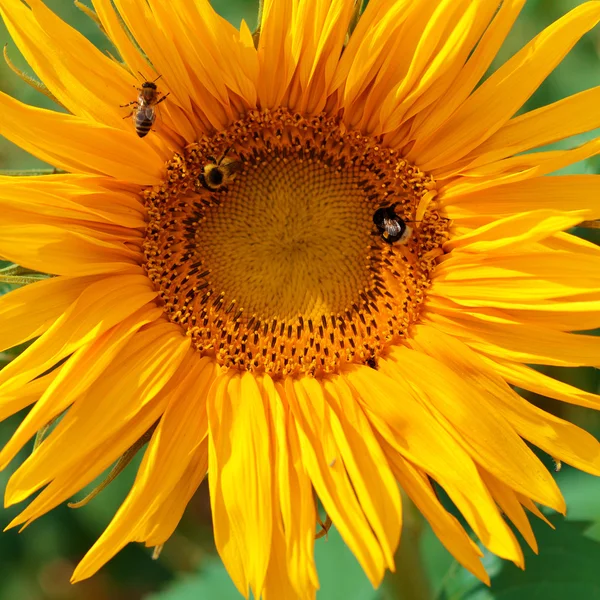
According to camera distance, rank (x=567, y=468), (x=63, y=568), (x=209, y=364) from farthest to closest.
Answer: (x=63, y=568)
(x=567, y=468)
(x=209, y=364)

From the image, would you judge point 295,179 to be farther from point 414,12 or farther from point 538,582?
point 538,582

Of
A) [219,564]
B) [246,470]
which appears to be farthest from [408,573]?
[219,564]

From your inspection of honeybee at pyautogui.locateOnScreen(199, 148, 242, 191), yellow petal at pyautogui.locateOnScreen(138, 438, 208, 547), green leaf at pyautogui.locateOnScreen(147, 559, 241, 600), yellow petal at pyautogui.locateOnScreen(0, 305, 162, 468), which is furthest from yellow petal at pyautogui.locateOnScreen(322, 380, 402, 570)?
green leaf at pyautogui.locateOnScreen(147, 559, 241, 600)

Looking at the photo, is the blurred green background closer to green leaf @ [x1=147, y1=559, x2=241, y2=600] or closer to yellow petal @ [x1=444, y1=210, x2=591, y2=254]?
green leaf @ [x1=147, y1=559, x2=241, y2=600]

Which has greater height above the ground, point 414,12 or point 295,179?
point 414,12

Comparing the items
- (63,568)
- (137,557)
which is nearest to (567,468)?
(137,557)
